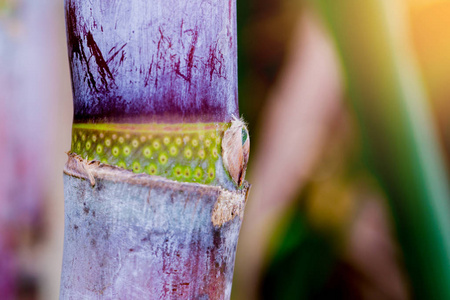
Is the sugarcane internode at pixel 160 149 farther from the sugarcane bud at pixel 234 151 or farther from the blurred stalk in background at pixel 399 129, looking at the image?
the blurred stalk in background at pixel 399 129

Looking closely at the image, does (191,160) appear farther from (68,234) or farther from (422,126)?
(422,126)

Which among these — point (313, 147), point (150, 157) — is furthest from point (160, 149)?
point (313, 147)

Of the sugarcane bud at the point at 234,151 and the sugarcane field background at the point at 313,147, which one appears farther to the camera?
the sugarcane field background at the point at 313,147

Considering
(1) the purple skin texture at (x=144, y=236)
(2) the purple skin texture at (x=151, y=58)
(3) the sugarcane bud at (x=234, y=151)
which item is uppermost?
(2) the purple skin texture at (x=151, y=58)

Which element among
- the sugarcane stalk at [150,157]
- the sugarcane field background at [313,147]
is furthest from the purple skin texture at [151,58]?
the sugarcane field background at [313,147]

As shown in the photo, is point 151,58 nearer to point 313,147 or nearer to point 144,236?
point 144,236

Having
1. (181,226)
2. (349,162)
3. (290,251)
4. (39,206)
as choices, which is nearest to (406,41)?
(349,162)
